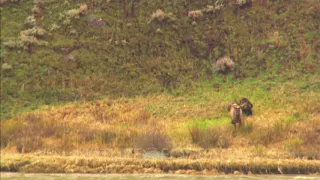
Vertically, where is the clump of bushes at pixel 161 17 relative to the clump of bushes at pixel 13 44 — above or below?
above

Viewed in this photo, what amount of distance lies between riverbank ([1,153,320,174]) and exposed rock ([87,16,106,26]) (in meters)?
19.4

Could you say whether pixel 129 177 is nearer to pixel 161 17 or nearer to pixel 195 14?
pixel 161 17

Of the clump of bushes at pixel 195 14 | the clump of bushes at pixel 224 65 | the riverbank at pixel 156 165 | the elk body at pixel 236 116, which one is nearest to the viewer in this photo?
the riverbank at pixel 156 165

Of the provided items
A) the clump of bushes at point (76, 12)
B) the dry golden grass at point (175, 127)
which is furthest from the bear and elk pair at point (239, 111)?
the clump of bushes at point (76, 12)

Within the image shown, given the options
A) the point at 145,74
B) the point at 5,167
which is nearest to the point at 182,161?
the point at 5,167

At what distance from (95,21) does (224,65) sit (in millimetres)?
11801

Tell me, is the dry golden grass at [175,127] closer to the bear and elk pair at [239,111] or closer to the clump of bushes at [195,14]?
the bear and elk pair at [239,111]

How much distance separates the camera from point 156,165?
15.0 meters

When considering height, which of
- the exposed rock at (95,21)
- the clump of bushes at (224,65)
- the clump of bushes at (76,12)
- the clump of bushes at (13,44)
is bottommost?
the clump of bushes at (224,65)

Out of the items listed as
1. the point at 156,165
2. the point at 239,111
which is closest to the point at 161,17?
the point at 239,111

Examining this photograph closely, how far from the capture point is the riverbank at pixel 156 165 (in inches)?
581

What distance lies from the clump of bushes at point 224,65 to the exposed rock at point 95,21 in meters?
10.4

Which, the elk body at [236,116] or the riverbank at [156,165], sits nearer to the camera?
the riverbank at [156,165]

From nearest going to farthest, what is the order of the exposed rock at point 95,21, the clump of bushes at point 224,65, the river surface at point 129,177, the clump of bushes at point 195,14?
1. the river surface at point 129,177
2. the clump of bushes at point 224,65
3. the exposed rock at point 95,21
4. the clump of bushes at point 195,14
